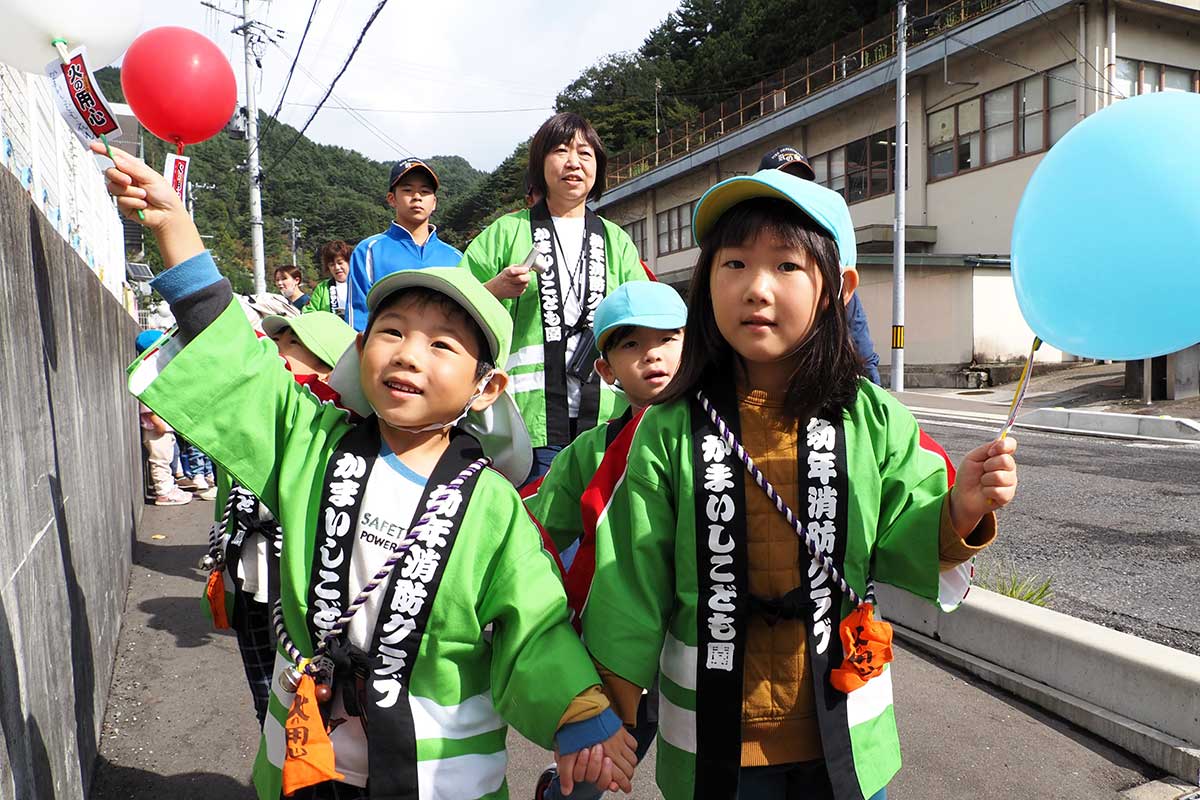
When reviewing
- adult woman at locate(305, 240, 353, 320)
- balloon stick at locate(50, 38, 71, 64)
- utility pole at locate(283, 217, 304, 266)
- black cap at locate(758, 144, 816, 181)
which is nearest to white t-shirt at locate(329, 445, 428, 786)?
balloon stick at locate(50, 38, 71, 64)

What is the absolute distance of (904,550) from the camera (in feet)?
5.80

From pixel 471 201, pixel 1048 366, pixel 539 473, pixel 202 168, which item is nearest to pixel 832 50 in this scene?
pixel 1048 366

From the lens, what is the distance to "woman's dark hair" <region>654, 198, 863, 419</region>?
1737mm

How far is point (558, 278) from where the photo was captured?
10.1 feet

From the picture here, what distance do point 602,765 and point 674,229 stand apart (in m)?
31.4

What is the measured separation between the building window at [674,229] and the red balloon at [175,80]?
94.5ft

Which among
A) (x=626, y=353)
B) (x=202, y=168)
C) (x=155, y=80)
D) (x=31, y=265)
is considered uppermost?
(x=202, y=168)

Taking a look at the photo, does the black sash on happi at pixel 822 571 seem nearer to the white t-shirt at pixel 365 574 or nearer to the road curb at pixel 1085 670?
the white t-shirt at pixel 365 574

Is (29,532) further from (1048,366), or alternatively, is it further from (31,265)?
(1048,366)

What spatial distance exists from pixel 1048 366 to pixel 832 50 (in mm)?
11470

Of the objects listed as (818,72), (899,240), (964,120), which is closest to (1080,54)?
(964,120)

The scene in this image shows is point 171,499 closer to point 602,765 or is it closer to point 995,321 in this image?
point 602,765

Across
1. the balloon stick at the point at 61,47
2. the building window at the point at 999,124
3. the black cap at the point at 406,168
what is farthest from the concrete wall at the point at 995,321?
the balloon stick at the point at 61,47

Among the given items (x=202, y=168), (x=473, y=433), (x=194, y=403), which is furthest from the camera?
(x=202, y=168)
